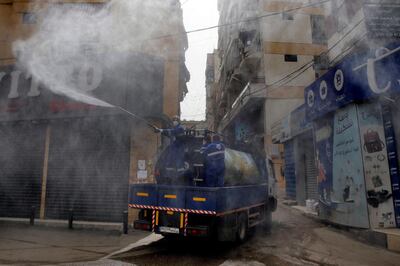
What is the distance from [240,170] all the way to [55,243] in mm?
4912

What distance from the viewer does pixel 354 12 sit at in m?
12.8

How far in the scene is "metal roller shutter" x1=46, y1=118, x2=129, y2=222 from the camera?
1059 centimetres

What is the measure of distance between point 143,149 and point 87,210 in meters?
2.90

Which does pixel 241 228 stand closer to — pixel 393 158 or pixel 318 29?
pixel 393 158

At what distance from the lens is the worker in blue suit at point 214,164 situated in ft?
22.1

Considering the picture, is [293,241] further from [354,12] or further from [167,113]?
[354,12]

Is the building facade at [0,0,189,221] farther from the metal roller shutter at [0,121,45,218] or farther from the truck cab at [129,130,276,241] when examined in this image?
the truck cab at [129,130,276,241]

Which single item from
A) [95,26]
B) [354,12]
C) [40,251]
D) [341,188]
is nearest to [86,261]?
[40,251]

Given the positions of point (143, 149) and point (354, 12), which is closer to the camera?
point (143, 149)

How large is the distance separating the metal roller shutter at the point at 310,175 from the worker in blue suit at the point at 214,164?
7589 mm

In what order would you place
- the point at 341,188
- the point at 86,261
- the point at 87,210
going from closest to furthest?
1. the point at 86,261
2. the point at 341,188
3. the point at 87,210

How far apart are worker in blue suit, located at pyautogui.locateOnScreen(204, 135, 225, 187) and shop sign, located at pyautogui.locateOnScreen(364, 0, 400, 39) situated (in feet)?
20.6

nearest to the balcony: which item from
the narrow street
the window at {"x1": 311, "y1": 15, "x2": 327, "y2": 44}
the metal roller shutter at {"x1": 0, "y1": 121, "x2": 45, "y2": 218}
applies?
the window at {"x1": 311, "y1": 15, "x2": 327, "y2": 44}

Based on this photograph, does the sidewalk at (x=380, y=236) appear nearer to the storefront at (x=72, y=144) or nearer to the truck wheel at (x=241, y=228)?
the truck wheel at (x=241, y=228)
